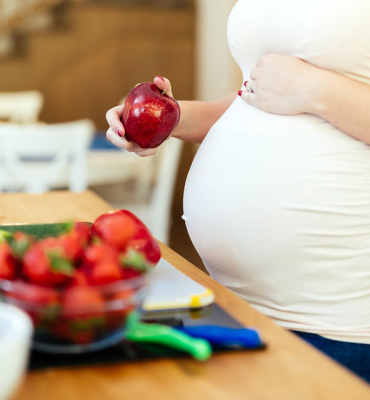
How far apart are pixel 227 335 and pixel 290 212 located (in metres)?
0.37

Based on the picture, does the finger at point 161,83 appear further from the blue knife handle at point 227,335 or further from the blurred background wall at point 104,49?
the blurred background wall at point 104,49

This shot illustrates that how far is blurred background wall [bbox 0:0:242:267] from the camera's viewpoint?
159 inches

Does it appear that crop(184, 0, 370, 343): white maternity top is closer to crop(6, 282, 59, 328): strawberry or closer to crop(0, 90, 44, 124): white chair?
crop(6, 282, 59, 328): strawberry

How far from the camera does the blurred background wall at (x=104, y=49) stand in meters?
Result: 4.03

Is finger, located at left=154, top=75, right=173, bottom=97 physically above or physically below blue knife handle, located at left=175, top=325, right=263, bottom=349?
above

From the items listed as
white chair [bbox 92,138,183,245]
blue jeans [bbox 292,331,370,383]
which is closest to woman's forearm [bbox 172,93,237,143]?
blue jeans [bbox 292,331,370,383]

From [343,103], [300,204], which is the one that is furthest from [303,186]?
[343,103]

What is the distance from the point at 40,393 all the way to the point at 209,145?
0.60 m

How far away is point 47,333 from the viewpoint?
0.50 meters

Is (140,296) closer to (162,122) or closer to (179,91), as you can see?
(162,122)

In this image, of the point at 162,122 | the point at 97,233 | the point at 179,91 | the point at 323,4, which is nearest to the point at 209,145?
the point at 162,122

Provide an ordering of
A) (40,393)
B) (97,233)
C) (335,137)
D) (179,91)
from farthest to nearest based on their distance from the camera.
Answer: (179,91)
(335,137)
(97,233)
(40,393)

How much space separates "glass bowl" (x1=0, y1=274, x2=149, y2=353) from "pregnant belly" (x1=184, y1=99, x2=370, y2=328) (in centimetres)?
41

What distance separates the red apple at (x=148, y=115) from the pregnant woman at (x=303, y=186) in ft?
0.06
